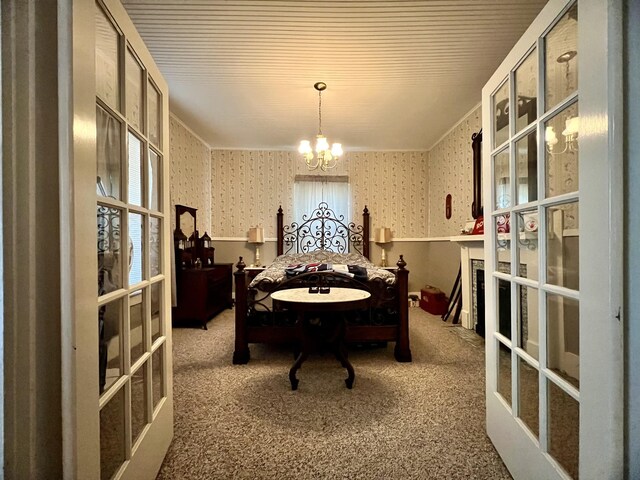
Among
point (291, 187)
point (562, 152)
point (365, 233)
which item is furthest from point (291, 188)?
point (562, 152)

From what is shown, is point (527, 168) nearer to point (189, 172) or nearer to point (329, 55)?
point (329, 55)

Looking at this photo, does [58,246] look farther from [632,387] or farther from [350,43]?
[350,43]

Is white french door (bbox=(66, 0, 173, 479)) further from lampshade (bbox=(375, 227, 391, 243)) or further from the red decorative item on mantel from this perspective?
lampshade (bbox=(375, 227, 391, 243))

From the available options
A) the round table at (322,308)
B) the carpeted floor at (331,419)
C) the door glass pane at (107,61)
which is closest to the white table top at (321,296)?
the round table at (322,308)

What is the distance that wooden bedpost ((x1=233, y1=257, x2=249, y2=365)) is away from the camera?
2.37 meters

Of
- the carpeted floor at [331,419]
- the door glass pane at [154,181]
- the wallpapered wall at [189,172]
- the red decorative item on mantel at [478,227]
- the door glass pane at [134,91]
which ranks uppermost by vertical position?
the wallpapered wall at [189,172]

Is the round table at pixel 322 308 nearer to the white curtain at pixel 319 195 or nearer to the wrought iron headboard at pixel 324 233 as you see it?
the wrought iron headboard at pixel 324 233

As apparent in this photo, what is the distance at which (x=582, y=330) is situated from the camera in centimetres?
78

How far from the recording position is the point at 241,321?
240cm

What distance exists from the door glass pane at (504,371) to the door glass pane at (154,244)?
1572 mm

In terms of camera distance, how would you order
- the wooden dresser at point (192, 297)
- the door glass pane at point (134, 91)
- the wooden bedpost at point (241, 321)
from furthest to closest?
the wooden dresser at point (192, 297) → the wooden bedpost at point (241, 321) → the door glass pane at point (134, 91)

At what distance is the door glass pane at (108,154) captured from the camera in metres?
0.85

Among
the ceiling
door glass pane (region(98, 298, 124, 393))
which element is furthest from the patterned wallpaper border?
door glass pane (region(98, 298, 124, 393))

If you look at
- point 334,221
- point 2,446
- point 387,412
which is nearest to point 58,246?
point 2,446
